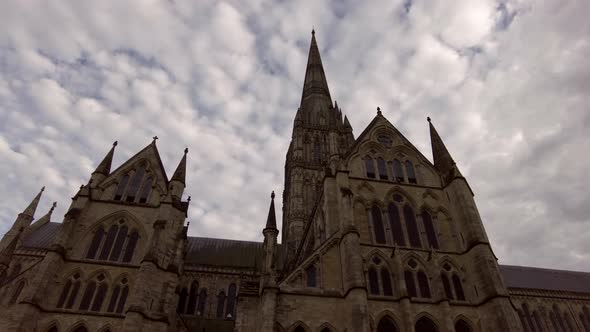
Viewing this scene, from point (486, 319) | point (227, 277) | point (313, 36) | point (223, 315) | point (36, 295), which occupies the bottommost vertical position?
point (486, 319)

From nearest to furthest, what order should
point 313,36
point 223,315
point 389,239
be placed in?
point 389,239, point 223,315, point 313,36

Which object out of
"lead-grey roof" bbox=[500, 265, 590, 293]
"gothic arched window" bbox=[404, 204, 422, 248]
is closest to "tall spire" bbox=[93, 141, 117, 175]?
"gothic arched window" bbox=[404, 204, 422, 248]

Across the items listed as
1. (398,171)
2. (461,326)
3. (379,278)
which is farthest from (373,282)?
(398,171)

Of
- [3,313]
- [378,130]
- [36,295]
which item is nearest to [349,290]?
[378,130]

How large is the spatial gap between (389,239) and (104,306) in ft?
57.6

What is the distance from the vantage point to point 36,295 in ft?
67.2

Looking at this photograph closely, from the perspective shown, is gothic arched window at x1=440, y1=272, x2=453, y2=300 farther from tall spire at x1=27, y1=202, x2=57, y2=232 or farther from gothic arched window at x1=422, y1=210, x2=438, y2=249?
tall spire at x1=27, y1=202, x2=57, y2=232

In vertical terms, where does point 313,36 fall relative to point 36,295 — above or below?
above

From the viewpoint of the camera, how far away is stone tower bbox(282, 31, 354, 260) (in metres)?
44.2

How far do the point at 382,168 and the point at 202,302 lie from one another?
2125 centimetres

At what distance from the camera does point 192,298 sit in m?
34.1

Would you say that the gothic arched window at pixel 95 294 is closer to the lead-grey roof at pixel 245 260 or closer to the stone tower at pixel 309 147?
the lead-grey roof at pixel 245 260

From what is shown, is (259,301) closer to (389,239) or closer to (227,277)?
→ (389,239)

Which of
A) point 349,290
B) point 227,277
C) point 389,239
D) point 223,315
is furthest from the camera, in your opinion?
point 227,277
